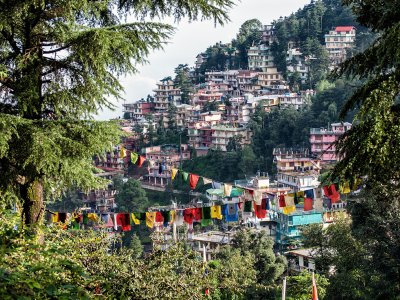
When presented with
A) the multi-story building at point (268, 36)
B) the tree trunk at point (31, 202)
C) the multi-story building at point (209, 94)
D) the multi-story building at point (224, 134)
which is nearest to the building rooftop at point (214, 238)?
the multi-story building at point (224, 134)

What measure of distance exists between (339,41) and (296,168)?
28.1 metres

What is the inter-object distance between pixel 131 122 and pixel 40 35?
7610 centimetres

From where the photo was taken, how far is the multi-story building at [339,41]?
76.6 m

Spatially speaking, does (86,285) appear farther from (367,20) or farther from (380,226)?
(380,226)

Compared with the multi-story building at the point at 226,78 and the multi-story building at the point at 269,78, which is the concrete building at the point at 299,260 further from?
the multi-story building at the point at 226,78

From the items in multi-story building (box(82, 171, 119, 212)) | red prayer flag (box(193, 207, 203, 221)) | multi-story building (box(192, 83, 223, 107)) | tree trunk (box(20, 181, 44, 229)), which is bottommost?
multi-story building (box(82, 171, 119, 212))

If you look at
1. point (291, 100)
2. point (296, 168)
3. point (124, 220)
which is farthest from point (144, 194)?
point (124, 220)

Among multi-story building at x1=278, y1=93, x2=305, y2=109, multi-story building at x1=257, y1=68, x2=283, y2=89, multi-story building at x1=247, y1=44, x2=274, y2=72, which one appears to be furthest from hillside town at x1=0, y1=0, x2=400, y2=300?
multi-story building at x1=247, y1=44, x2=274, y2=72

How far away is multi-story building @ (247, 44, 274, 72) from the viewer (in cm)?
7894

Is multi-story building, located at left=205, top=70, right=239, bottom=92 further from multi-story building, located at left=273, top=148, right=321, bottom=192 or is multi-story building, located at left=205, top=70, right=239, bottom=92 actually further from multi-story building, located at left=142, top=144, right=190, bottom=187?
multi-story building, located at left=273, top=148, right=321, bottom=192

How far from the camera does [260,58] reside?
8012cm

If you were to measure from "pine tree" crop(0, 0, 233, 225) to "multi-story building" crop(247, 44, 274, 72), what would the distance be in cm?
7237

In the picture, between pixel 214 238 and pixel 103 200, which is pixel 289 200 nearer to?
pixel 214 238

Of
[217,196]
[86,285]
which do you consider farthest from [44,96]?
[217,196]
